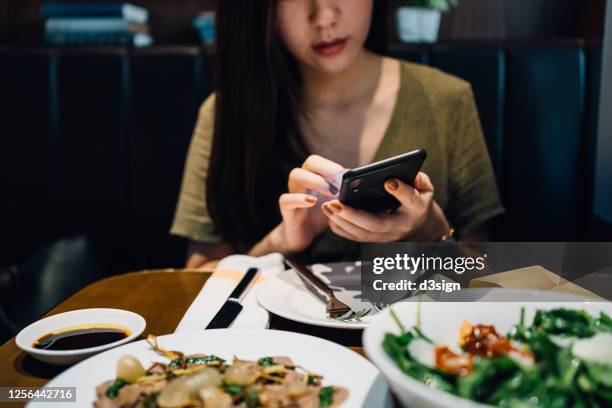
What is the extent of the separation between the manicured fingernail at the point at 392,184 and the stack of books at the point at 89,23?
4.75ft

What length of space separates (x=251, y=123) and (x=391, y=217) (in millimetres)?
473

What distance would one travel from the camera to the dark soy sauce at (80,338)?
0.71 m

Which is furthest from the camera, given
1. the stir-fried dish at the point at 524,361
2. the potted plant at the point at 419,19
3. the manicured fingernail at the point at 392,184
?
the potted plant at the point at 419,19

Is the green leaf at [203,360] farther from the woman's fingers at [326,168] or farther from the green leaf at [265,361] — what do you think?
the woman's fingers at [326,168]

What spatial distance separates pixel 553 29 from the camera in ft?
6.72

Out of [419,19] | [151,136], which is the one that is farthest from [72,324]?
[419,19]

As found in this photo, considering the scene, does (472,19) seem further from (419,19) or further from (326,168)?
(326,168)

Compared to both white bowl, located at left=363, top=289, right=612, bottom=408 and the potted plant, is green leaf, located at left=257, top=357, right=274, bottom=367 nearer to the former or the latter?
white bowl, located at left=363, top=289, right=612, bottom=408

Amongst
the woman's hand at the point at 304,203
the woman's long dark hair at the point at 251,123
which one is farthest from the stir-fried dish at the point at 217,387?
the woman's long dark hair at the point at 251,123

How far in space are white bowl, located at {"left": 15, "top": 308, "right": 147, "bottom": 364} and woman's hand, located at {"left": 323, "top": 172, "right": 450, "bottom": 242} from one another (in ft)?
1.21

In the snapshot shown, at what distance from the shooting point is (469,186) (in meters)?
1.46

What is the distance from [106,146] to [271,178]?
0.74 m

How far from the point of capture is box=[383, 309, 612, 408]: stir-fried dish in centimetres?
44

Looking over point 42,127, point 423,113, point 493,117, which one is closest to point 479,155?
point 423,113
